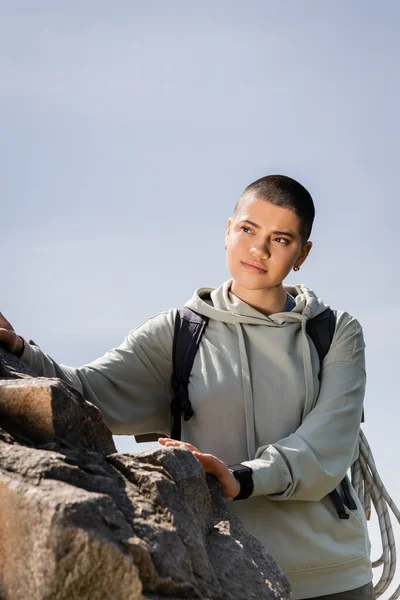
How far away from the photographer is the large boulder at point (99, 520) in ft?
7.04

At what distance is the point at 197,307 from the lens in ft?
14.2

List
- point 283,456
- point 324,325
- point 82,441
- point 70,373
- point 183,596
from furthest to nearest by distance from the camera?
1. point 324,325
2. point 70,373
3. point 283,456
4. point 82,441
5. point 183,596

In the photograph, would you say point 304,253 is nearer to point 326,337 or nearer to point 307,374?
point 326,337

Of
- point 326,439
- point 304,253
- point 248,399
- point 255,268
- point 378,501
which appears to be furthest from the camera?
point 378,501

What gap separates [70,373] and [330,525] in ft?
4.38

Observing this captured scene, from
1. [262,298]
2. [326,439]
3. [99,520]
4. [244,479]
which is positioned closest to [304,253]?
[262,298]

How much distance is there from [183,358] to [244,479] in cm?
94

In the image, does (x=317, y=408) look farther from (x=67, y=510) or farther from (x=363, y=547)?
(x=67, y=510)

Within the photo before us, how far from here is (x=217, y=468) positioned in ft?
10.2

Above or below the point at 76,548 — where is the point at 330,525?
below

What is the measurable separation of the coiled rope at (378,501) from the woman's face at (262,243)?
117 centimetres

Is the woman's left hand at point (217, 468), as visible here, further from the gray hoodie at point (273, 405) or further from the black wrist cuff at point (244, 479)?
the gray hoodie at point (273, 405)

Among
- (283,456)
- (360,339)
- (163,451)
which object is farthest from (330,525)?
(163,451)

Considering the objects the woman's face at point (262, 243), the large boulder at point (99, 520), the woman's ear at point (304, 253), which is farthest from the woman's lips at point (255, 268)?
the large boulder at point (99, 520)
